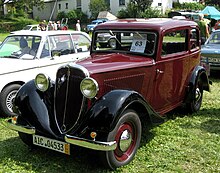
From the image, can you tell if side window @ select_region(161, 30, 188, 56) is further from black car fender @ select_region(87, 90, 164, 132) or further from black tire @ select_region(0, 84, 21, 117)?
black tire @ select_region(0, 84, 21, 117)

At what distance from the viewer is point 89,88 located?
3.98 meters

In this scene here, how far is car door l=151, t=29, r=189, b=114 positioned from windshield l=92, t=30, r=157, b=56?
8.6 inches

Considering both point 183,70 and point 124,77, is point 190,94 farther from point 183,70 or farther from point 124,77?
point 124,77

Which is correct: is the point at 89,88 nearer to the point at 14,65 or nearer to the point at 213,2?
the point at 14,65

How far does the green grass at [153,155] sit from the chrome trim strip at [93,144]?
1.64 ft

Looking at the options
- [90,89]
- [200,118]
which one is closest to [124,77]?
[90,89]

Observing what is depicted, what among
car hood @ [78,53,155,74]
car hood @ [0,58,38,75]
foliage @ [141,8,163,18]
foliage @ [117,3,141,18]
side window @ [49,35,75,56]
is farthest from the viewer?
foliage @ [117,3,141,18]

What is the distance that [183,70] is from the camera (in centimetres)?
573

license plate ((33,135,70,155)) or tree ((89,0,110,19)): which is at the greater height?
tree ((89,0,110,19))

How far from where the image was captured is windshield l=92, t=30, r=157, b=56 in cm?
508

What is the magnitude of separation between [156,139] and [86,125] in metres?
1.59

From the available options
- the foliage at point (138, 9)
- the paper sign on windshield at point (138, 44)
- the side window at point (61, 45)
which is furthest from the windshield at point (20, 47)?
the foliage at point (138, 9)

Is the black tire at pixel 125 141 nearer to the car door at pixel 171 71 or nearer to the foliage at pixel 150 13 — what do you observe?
the car door at pixel 171 71

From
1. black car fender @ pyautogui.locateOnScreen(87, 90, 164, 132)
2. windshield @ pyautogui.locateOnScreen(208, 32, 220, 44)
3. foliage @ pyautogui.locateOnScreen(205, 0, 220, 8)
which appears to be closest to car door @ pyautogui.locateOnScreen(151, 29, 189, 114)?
black car fender @ pyautogui.locateOnScreen(87, 90, 164, 132)
